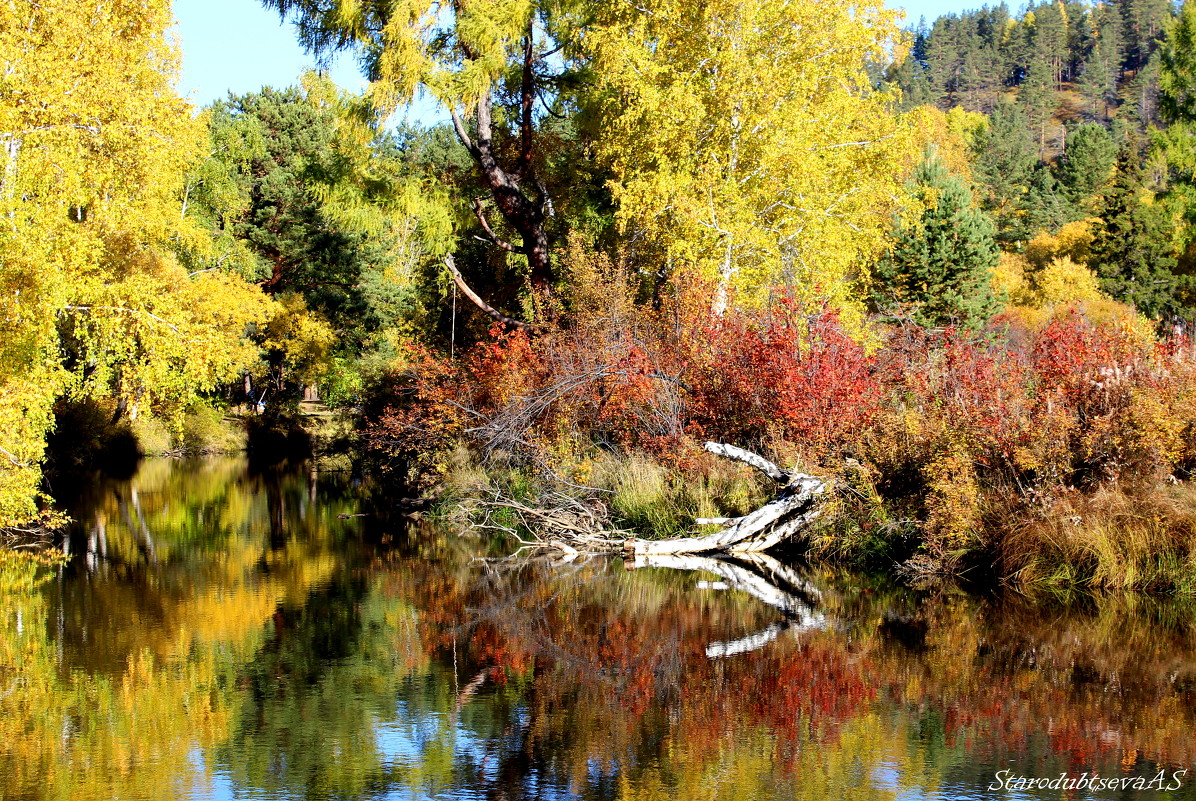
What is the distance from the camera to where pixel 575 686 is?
30.3 feet

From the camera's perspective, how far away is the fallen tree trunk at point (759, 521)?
1536 centimetres

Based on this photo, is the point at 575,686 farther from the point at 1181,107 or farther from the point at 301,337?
the point at 1181,107

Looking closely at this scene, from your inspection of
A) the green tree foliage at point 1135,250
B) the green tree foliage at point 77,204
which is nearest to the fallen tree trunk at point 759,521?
the green tree foliage at point 77,204

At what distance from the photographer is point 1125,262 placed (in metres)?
50.6

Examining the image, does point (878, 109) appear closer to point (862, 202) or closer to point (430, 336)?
point (862, 202)

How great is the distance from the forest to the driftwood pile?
0.96 ft

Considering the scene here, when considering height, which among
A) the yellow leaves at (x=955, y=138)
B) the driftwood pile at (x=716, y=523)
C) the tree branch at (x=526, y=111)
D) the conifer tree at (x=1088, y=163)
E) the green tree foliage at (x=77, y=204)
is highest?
the yellow leaves at (x=955, y=138)

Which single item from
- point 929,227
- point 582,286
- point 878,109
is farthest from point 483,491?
point 929,227

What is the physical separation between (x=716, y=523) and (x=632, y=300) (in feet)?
22.0

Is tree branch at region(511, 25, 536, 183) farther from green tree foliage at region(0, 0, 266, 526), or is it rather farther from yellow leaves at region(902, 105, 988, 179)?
yellow leaves at region(902, 105, 988, 179)

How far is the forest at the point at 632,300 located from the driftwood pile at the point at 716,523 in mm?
294

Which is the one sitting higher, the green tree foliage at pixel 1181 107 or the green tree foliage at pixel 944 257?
the green tree foliage at pixel 1181 107

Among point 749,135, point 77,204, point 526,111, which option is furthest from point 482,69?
point 77,204

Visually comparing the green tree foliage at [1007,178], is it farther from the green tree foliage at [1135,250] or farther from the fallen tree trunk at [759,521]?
the fallen tree trunk at [759,521]
